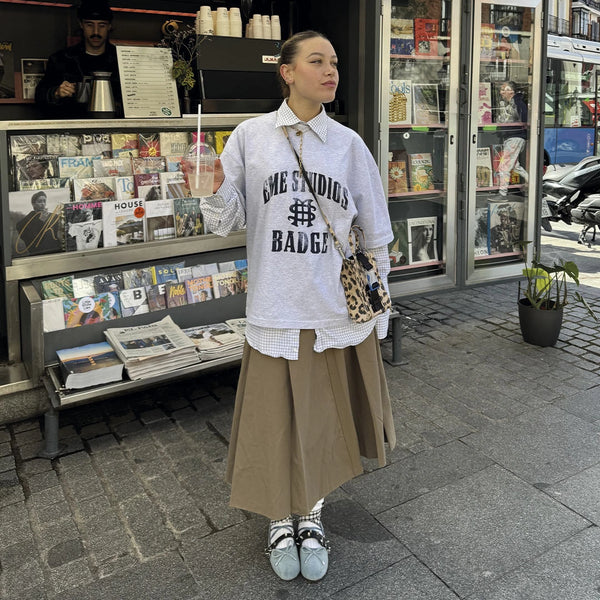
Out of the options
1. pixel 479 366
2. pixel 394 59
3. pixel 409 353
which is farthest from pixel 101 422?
pixel 394 59

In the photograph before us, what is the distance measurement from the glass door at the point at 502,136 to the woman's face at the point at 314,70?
3899 mm

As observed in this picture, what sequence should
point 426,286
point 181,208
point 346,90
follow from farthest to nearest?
point 426,286
point 346,90
point 181,208

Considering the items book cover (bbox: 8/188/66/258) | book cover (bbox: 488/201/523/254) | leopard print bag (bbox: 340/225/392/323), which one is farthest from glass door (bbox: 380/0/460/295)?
leopard print bag (bbox: 340/225/392/323)

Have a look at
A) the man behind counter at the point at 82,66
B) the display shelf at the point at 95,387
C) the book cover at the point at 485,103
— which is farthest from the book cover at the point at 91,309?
the book cover at the point at 485,103

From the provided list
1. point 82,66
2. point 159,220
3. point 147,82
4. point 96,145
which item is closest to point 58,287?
point 159,220

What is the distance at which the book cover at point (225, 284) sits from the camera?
4043 mm

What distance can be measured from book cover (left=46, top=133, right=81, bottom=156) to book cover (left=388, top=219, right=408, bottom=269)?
3079mm

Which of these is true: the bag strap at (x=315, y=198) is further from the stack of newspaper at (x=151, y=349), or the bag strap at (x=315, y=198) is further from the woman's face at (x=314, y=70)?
the stack of newspaper at (x=151, y=349)

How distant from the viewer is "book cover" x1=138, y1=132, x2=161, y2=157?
12.9 feet

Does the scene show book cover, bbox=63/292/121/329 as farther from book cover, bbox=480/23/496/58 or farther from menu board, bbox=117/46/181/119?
book cover, bbox=480/23/496/58

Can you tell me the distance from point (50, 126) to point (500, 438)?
2908 mm

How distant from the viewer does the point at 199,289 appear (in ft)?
13.1

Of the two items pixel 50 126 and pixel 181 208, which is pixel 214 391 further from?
pixel 50 126

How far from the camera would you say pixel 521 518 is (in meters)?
2.79
